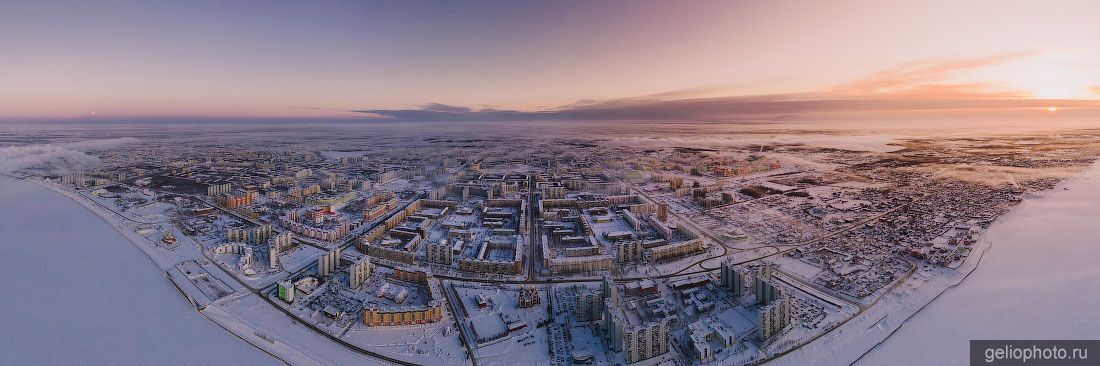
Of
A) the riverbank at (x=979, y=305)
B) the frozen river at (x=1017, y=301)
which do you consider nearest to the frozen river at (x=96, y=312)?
the riverbank at (x=979, y=305)

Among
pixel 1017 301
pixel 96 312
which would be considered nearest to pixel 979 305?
pixel 1017 301

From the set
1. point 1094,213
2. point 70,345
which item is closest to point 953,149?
point 1094,213

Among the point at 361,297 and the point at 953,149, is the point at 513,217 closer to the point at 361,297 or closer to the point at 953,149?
the point at 361,297

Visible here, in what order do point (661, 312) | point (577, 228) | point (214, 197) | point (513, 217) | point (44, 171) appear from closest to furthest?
1. point (661, 312)
2. point (577, 228)
3. point (513, 217)
4. point (214, 197)
5. point (44, 171)

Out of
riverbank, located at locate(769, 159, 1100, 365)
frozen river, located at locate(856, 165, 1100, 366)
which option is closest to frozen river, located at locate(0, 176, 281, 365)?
riverbank, located at locate(769, 159, 1100, 365)

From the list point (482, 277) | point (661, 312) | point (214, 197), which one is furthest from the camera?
point (214, 197)

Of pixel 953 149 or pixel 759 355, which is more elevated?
pixel 953 149

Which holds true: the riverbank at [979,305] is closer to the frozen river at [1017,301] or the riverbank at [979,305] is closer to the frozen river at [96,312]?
the frozen river at [1017,301]

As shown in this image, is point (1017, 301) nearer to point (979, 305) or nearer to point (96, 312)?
point (979, 305)
